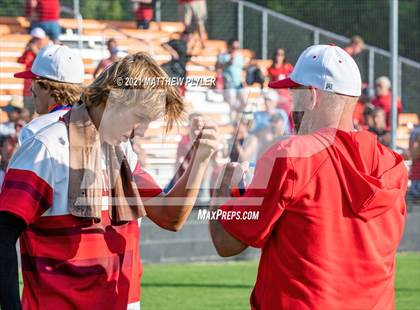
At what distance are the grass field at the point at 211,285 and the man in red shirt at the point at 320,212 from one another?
17.2ft

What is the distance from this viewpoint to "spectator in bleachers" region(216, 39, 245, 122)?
9.91 metres

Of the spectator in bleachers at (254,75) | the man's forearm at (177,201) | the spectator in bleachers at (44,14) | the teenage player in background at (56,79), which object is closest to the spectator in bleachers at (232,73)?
the spectator in bleachers at (254,75)

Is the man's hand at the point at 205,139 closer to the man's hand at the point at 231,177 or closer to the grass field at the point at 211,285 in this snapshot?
the man's hand at the point at 231,177

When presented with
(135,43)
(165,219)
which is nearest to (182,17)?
(135,43)

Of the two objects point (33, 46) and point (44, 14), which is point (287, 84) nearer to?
point (33, 46)

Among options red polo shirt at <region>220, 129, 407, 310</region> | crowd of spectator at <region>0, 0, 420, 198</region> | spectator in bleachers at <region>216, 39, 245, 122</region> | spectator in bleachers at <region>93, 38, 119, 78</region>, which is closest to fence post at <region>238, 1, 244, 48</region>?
spectator in bleachers at <region>216, 39, 245, 122</region>

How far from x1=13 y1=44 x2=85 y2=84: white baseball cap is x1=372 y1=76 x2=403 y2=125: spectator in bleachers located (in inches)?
308

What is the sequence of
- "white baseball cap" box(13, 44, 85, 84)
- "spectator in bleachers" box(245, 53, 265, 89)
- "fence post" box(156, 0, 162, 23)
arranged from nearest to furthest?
1. "white baseball cap" box(13, 44, 85, 84)
2. "spectator in bleachers" box(245, 53, 265, 89)
3. "fence post" box(156, 0, 162, 23)

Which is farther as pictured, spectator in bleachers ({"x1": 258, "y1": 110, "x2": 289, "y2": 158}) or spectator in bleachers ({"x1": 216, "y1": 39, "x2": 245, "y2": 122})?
spectator in bleachers ({"x1": 216, "y1": 39, "x2": 245, "y2": 122})

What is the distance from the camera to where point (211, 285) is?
33.1ft

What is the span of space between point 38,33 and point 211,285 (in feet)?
15.7

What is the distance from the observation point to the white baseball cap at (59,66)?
4520 mm

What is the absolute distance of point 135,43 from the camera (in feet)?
43.8

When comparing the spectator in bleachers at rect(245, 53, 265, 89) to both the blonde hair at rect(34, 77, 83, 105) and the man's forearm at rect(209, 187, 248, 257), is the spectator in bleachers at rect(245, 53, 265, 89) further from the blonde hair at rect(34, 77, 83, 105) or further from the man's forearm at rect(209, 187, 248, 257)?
the man's forearm at rect(209, 187, 248, 257)
